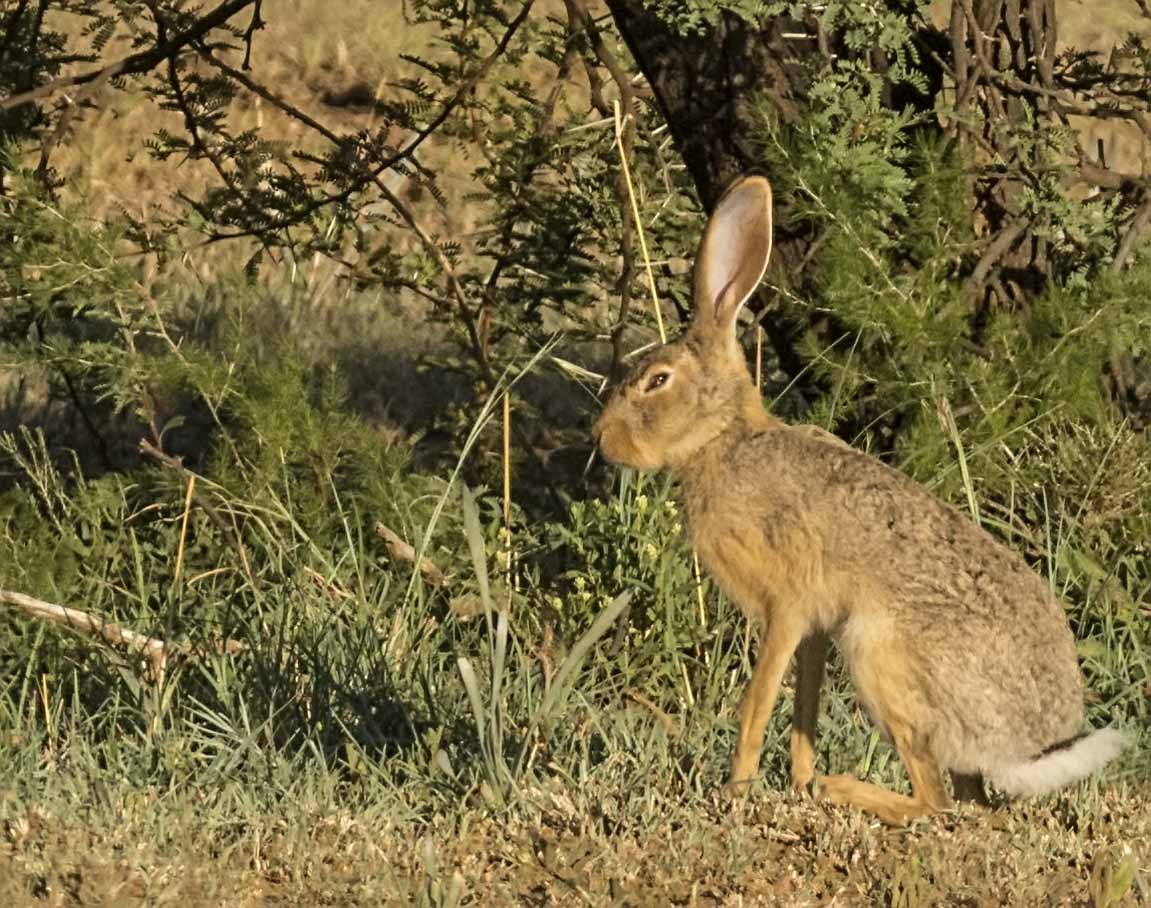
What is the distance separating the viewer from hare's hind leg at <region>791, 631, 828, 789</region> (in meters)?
4.62

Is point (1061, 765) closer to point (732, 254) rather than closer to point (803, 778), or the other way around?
point (803, 778)

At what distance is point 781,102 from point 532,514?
4.81 feet

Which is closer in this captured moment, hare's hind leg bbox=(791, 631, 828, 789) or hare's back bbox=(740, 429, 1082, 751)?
hare's back bbox=(740, 429, 1082, 751)

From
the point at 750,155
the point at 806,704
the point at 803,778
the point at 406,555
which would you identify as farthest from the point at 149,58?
the point at 803,778

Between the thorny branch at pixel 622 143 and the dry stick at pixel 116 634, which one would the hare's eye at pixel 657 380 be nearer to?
the thorny branch at pixel 622 143

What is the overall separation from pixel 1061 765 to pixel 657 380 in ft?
4.31

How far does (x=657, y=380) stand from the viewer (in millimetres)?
5047

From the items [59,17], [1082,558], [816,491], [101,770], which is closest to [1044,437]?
[1082,558]

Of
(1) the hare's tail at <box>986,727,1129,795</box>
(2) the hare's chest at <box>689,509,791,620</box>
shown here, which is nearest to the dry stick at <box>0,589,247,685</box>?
(2) the hare's chest at <box>689,509,791,620</box>

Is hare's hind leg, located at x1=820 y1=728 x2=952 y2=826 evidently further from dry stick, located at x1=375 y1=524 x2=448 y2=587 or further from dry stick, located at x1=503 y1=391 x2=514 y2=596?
dry stick, located at x1=375 y1=524 x2=448 y2=587

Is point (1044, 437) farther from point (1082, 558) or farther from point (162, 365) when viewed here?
point (162, 365)

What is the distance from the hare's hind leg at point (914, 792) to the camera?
174 inches

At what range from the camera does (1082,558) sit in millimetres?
5777

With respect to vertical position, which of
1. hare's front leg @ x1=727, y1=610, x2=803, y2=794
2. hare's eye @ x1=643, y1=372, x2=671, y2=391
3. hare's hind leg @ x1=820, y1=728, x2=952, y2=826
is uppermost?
hare's eye @ x1=643, y1=372, x2=671, y2=391
